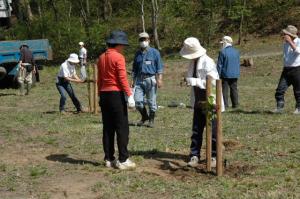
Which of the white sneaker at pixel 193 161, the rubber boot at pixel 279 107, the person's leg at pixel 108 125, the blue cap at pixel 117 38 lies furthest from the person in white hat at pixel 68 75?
the white sneaker at pixel 193 161

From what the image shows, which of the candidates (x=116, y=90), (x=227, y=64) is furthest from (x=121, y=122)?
(x=227, y=64)

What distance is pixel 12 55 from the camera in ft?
72.1

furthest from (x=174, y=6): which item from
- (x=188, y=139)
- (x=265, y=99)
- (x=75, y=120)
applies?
(x=188, y=139)

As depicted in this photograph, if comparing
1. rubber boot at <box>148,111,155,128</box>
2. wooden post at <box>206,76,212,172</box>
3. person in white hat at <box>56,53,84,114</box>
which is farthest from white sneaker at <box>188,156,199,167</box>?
person in white hat at <box>56,53,84,114</box>

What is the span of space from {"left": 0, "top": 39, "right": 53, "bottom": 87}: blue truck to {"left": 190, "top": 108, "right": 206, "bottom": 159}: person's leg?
14.4 meters

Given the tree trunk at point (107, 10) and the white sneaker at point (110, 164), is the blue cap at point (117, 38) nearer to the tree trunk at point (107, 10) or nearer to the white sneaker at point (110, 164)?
the white sneaker at point (110, 164)

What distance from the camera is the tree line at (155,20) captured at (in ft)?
116

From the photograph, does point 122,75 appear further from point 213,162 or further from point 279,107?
point 279,107

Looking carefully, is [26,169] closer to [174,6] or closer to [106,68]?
[106,68]

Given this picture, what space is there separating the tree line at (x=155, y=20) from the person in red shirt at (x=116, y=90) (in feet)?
81.0

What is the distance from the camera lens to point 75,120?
1320 cm

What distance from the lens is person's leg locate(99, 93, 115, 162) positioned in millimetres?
8008

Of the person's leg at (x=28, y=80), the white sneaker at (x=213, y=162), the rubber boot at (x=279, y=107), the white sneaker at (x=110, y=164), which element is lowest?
the person's leg at (x=28, y=80)

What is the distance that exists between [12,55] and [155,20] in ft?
49.2
